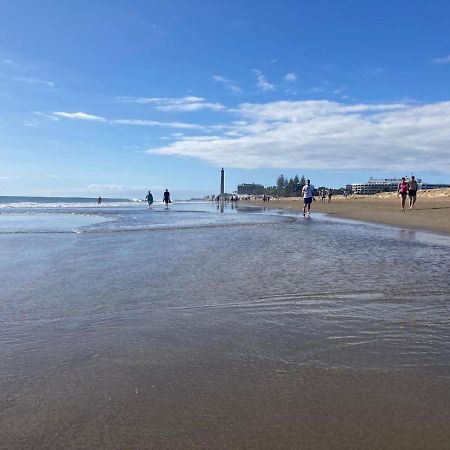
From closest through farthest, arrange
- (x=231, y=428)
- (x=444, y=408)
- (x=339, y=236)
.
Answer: (x=231, y=428) → (x=444, y=408) → (x=339, y=236)

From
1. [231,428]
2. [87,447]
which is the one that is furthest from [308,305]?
[87,447]

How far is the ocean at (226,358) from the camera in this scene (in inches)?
95.9

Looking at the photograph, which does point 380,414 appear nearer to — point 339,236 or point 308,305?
point 308,305

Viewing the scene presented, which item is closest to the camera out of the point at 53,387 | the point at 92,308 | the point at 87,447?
the point at 87,447

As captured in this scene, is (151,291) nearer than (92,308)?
No

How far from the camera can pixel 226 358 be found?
11.5 ft

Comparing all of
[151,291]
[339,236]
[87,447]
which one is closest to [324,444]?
[87,447]

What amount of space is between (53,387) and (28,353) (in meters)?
0.82

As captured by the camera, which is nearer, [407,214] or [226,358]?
[226,358]

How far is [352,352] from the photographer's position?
11.8ft

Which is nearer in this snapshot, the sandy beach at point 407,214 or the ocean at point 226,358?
the ocean at point 226,358

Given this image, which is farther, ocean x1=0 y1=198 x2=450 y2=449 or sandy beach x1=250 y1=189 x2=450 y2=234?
sandy beach x1=250 y1=189 x2=450 y2=234

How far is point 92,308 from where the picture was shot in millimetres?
5152

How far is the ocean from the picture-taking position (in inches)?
95.9
